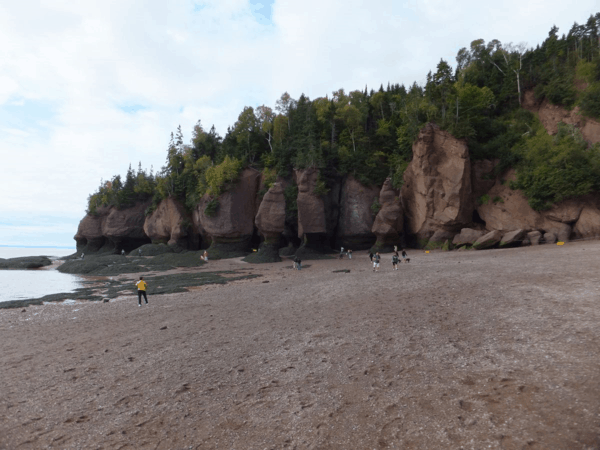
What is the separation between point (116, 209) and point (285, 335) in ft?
218

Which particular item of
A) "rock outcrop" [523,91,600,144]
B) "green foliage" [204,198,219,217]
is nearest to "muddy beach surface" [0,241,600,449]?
"rock outcrop" [523,91,600,144]

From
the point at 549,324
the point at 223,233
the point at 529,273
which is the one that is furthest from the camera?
the point at 223,233

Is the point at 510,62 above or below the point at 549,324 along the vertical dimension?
above

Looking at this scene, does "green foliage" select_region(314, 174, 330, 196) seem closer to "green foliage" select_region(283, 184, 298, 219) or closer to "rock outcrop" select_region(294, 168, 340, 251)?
"rock outcrop" select_region(294, 168, 340, 251)

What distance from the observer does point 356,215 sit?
44.1 m

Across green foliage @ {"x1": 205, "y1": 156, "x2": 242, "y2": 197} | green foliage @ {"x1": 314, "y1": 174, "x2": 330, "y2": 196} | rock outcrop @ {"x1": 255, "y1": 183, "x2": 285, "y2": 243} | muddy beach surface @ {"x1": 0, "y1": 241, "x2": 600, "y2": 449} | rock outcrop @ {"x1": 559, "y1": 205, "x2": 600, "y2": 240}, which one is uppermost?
green foliage @ {"x1": 205, "y1": 156, "x2": 242, "y2": 197}

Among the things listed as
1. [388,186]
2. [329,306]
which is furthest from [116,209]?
[329,306]

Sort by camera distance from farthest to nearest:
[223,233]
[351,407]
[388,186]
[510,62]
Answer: [223,233]
[510,62]
[388,186]
[351,407]

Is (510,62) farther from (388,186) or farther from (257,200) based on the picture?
(257,200)

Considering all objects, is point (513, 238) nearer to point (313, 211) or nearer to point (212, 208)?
point (313, 211)

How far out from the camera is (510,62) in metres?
43.8

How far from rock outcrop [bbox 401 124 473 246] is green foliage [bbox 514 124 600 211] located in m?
5.44

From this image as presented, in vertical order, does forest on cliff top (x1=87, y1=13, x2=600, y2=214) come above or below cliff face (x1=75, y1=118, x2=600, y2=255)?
above

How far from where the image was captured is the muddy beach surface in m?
4.38
